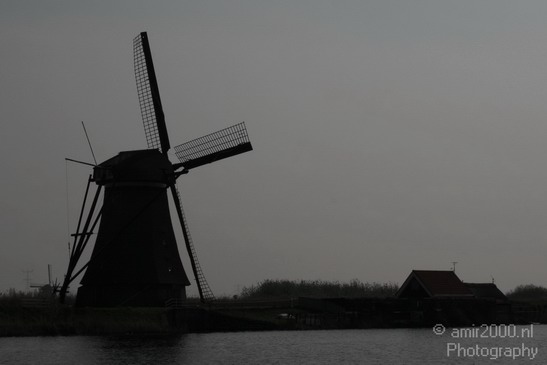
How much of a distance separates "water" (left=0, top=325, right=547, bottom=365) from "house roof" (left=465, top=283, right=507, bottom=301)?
21785mm

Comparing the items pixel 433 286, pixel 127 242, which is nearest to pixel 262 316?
pixel 127 242

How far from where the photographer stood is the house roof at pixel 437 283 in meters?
68.8

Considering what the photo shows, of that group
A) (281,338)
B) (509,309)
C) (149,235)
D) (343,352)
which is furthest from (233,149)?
(509,309)

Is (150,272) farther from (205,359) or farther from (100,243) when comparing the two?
(205,359)

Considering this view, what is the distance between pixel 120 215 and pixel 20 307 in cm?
646

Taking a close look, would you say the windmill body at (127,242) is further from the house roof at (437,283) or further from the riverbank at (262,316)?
the house roof at (437,283)

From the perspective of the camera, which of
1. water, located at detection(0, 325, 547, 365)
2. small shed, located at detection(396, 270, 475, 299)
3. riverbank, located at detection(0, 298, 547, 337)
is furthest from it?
small shed, located at detection(396, 270, 475, 299)

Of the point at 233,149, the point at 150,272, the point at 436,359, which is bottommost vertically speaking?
the point at 436,359

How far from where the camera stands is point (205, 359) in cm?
4134

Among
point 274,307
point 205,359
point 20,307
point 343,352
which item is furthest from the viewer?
point 274,307

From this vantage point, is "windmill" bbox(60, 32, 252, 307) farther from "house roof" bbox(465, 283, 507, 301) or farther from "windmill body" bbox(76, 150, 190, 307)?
"house roof" bbox(465, 283, 507, 301)

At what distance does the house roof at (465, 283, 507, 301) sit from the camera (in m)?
79.4

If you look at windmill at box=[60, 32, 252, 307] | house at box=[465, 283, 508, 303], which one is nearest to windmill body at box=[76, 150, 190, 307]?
windmill at box=[60, 32, 252, 307]

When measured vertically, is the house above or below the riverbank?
above
